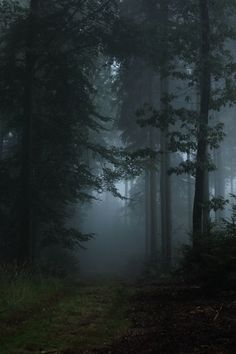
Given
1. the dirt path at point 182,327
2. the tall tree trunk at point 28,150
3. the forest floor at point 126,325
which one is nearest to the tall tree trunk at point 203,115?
the forest floor at point 126,325

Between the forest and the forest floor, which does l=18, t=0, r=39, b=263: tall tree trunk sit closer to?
the forest

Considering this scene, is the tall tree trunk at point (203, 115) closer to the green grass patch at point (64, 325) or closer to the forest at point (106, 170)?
the forest at point (106, 170)

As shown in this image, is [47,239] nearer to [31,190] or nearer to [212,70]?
[31,190]

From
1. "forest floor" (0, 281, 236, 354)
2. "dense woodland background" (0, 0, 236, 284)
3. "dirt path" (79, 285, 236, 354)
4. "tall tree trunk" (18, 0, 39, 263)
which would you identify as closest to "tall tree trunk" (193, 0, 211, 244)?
"dense woodland background" (0, 0, 236, 284)

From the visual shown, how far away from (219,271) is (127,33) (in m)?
12.4

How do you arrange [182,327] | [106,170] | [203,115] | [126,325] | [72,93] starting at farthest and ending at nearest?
[106,170] < [72,93] < [203,115] < [126,325] < [182,327]

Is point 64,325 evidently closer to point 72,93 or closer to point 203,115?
point 203,115

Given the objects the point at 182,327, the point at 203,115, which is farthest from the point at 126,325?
the point at 203,115

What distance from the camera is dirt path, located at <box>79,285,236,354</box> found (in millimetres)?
5469

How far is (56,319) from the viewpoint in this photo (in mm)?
7973

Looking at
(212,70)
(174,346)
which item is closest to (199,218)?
(212,70)

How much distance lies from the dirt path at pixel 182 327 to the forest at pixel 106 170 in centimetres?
2

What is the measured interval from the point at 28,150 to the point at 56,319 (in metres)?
11.2

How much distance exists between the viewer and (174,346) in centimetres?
552
